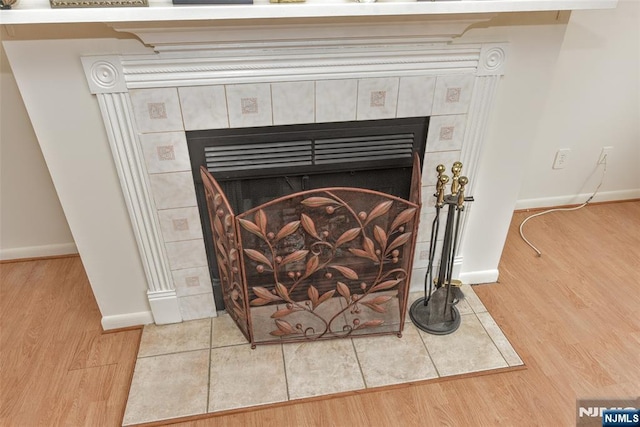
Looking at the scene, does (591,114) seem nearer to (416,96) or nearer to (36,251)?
(416,96)

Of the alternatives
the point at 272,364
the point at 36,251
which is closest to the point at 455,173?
the point at 272,364

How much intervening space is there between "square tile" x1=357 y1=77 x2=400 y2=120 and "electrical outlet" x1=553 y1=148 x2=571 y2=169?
4.48ft

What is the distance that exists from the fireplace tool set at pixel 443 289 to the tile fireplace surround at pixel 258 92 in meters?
0.20

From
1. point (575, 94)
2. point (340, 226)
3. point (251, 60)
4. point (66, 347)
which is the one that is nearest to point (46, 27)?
point (251, 60)

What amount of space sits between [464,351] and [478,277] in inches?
17.0

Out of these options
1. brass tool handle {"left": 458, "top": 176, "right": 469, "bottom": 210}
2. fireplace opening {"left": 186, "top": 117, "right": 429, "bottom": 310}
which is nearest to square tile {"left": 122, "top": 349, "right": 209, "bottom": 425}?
fireplace opening {"left": 186, "top": 117, "right": 429, "bottom": 310}

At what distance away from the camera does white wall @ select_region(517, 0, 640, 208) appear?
6.89 ft

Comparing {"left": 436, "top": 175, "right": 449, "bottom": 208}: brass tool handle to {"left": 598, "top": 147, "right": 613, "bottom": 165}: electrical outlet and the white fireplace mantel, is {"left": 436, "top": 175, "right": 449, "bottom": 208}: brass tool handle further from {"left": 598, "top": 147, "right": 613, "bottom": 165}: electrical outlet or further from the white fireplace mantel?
{"left": 598, "top": 147, "right": 613, "bottom": 165}: electrical outlet

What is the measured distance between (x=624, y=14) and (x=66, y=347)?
9.23 ft

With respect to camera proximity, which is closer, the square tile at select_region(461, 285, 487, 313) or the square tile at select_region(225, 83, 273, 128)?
the square tile at select_region(225, 83, 273, 128)

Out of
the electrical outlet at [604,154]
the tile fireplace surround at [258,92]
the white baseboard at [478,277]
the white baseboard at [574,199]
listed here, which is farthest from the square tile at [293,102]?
the electrical outlet at [604,154]

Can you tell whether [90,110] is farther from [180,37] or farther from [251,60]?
[251,60]

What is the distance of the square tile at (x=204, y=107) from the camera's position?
139 centimetres

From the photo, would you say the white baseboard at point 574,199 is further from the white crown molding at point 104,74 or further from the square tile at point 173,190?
the white crown molding at point 104,74
